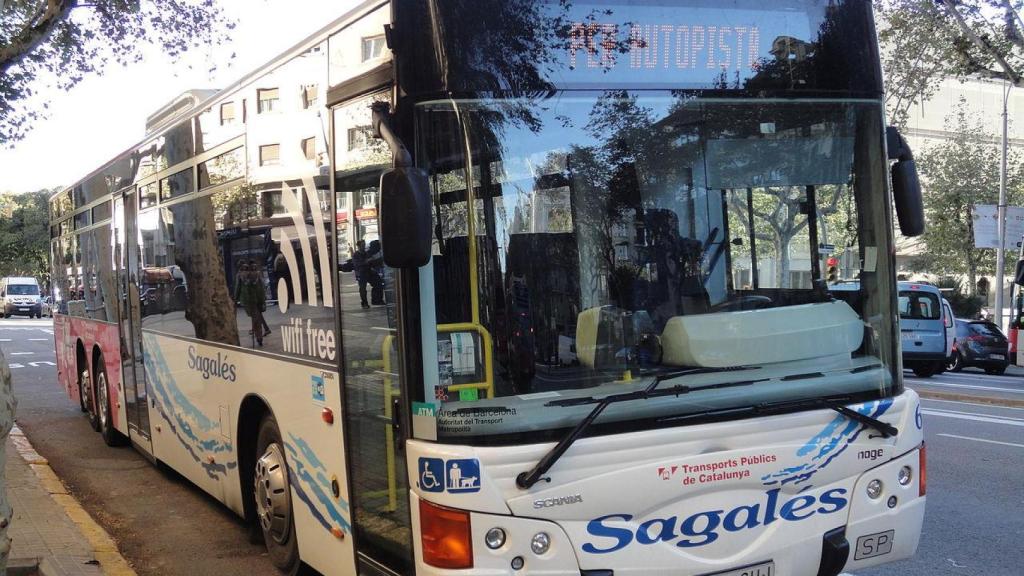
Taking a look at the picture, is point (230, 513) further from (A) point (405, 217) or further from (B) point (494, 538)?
(A) point (405, 217)

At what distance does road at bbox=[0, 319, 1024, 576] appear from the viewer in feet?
20.2

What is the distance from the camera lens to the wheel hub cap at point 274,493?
538 cm

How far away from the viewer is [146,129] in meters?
8.73

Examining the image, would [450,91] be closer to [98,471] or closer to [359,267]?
[359,267]

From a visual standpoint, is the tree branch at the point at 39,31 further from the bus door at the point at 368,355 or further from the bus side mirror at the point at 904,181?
the bus side mirror at the point at 904,181

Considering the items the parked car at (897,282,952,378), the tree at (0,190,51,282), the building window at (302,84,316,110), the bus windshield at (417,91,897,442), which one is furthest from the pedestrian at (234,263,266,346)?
the tree at (0,190,51,282)

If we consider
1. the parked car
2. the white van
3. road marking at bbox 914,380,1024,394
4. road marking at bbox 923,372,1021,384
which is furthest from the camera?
the white van

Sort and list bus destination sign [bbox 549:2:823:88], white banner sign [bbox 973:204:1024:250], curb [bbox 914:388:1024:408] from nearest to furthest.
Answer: bus destination sign [bbox 549:2:823:88] < curb [bbox 914:388:1024:408] < white banner sign [bbox 973:204:1024:250]

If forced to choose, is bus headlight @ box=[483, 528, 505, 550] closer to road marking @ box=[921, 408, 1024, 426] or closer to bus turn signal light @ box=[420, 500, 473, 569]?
bus turn signal light @ box=[420, 500, 473, 569]

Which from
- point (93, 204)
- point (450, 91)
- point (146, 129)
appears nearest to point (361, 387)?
point (450, 91)

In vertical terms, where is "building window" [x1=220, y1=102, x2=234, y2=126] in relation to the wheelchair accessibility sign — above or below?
above

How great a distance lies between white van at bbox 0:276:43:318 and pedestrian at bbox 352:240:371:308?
60.3 metres

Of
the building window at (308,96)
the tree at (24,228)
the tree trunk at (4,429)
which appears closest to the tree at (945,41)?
the building window at (308,96)

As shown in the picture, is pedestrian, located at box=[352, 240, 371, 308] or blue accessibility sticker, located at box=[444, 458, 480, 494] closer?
blue accessibility sticker, located at box=[444, 458, 480, 494]
